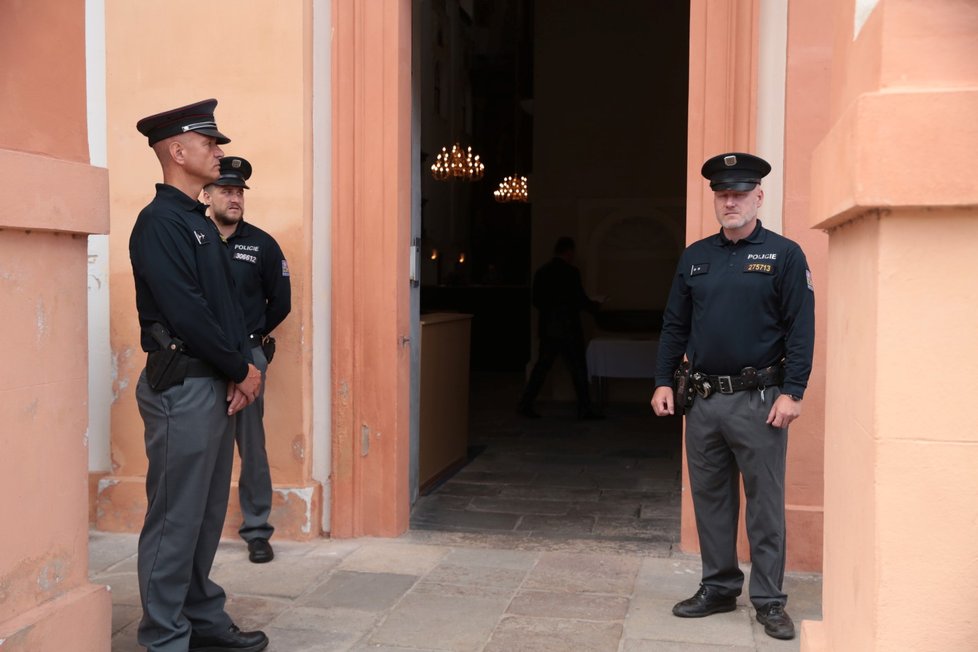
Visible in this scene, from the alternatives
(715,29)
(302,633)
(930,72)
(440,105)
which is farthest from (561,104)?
(930,72)

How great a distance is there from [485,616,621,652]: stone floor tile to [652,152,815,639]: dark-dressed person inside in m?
0.40

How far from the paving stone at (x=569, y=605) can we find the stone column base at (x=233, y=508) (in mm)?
1385

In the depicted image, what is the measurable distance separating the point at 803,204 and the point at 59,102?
327cm

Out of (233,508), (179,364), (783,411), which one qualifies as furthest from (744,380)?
(233,508)

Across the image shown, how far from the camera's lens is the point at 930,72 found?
207cm

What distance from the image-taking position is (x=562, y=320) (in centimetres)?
1006

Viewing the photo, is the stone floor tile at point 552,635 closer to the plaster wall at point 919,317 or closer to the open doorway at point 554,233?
the open doorway at point 554,233

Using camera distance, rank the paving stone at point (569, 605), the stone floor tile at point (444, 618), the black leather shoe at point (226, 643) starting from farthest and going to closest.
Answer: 1. the paving stone at point (569, 605)
2. the stone floor tile at point (444, 618)
3. the black leather shoe at point (226, 643)

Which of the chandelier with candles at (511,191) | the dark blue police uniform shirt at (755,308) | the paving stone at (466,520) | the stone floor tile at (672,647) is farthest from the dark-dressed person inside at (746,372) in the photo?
the chandelier with candles at (511,191)

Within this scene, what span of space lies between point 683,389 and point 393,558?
1.80 meters

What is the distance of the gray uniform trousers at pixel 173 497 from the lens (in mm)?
3498

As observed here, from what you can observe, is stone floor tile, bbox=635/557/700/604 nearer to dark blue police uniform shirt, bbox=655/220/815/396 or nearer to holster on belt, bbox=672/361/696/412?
holster on belt, bbox=672/361/696/412

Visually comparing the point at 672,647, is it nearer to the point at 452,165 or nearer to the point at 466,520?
the point at 466,520

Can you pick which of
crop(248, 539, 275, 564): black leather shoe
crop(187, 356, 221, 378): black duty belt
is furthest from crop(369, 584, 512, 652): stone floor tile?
crop(187, 356, 221, 378): black duty belt
